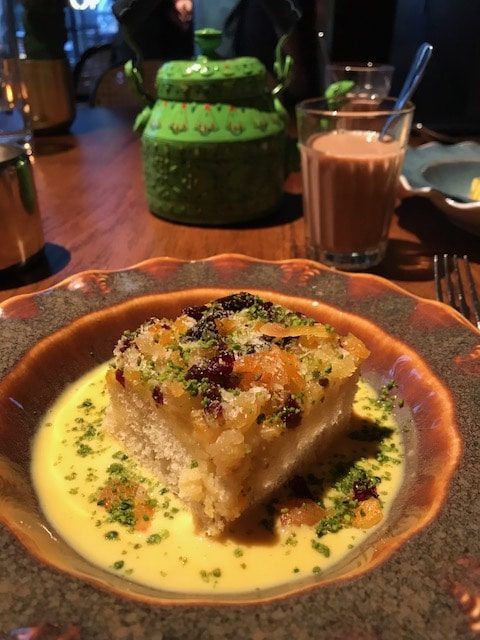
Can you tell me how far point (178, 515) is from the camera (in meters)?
1.22

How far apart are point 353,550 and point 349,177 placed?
1350 mm

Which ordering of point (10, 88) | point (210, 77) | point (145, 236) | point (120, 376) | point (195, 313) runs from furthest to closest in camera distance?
1. point (10, 88)
2. point (145, 236)
3. point (210, 77)
4. point (195, 313)
5. point (120, 376)

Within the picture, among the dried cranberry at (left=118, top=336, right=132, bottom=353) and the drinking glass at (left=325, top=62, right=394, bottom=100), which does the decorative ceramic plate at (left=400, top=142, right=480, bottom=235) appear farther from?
the dried cranberry at (left=118, top=336, right=132, bottom=353)

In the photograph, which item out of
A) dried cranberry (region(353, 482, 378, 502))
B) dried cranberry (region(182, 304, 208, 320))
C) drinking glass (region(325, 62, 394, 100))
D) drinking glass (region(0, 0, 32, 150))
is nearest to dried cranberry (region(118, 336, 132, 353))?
dried cranberry (region(182, 304, 208, 320))

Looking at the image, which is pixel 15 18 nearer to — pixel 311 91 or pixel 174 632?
pixel 311 91

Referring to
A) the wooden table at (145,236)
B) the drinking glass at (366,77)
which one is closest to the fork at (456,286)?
the wooden table at (145,236)

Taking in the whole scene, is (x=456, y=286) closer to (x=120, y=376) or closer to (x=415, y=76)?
(x=415, y=76)

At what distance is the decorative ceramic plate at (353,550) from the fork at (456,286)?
19 centimetres

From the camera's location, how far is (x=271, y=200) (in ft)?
Answer: 8.11

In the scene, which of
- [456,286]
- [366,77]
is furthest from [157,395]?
[366,77]

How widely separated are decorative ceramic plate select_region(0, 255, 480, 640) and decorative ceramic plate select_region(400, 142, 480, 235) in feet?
1.96

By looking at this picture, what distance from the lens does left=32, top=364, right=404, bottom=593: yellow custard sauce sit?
3.53 feet

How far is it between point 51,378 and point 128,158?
2.31 meters

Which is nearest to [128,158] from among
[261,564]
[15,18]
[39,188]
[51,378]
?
[39,188]
